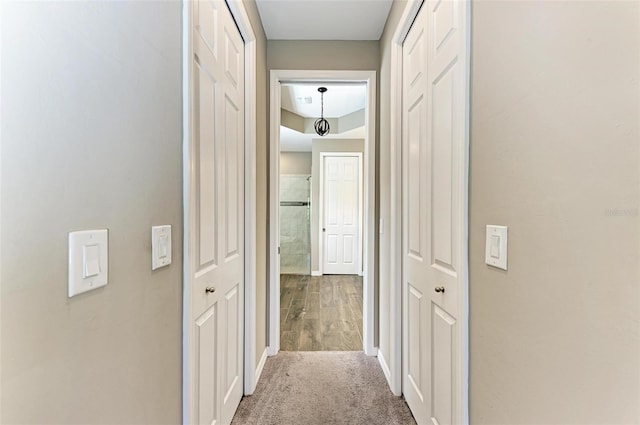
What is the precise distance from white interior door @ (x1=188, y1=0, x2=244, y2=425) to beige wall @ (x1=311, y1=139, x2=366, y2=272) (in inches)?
137

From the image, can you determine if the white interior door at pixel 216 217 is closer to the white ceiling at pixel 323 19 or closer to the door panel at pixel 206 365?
the door panel at pixel 206 365

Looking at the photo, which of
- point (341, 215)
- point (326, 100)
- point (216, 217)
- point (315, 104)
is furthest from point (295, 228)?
point (216, 217)

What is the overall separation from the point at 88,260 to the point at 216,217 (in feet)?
2.73

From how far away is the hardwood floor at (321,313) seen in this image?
8.87 feet

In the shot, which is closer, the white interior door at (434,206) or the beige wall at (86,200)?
the beige wall at (86,200)

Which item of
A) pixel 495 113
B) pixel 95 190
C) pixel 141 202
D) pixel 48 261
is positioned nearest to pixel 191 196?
pixel 141 202

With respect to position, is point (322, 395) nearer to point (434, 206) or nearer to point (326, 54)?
point (434, 206)

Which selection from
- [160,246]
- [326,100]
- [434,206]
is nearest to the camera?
[160,246]

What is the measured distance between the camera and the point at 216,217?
141cm

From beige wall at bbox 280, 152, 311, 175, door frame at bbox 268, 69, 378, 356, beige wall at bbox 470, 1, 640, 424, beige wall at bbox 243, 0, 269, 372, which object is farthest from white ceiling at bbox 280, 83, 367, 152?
beige wall at bbox 470, 1, 640, 424

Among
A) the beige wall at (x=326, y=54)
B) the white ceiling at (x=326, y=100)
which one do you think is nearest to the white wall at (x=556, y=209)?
the beige wall at (x=326, y=54)

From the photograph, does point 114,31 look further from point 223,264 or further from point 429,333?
point 429,333

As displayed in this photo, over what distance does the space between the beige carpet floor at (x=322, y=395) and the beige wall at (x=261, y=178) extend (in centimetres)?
26

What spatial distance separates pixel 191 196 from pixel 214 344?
76 centimetres
